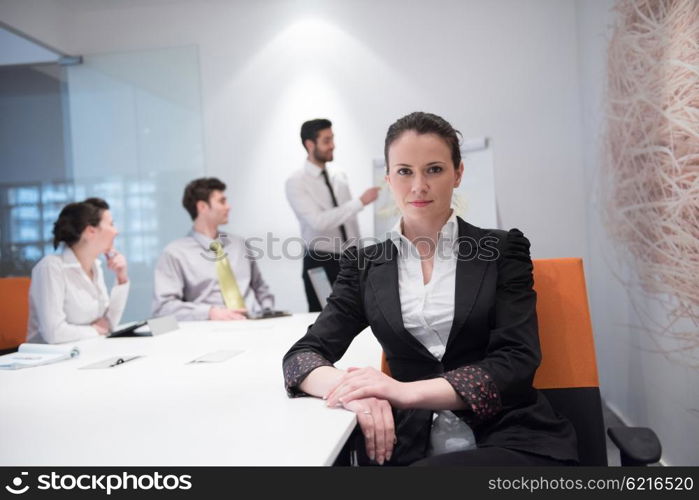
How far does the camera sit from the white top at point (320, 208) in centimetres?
422

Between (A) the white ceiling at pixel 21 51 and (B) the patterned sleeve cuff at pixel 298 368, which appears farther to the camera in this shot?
(A) the white ceiling at pixel 21 51

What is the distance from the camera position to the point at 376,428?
3.86 ft

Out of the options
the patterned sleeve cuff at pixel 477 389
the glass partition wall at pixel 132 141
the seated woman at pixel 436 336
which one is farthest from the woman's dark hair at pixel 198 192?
the patterned sleeve cuff at pixel 477 389

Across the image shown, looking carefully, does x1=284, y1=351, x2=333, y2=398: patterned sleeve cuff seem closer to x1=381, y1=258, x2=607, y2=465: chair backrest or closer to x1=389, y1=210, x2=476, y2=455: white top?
x1=389, y1=210, x2=476, y2=455: white top

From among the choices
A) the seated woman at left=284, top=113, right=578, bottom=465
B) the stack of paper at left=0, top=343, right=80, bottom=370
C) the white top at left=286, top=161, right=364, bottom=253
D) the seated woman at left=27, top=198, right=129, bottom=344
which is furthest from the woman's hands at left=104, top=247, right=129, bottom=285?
the seated woman at left=284, top=113, right=578, bottom=465

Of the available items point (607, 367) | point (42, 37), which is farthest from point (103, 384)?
point (42, 37)

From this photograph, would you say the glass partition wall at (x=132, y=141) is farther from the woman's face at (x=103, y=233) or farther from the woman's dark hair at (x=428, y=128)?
the woman's dark hair at (x=428, y=128)

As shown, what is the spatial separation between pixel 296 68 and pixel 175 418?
163 inches

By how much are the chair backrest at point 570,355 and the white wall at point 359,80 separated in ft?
10.2

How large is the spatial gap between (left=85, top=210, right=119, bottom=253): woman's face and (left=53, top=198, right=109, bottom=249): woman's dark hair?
22 millimetres

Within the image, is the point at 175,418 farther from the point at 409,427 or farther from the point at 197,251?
the point at 197,251

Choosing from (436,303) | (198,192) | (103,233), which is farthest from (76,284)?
(436,303)

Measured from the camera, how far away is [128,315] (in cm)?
511

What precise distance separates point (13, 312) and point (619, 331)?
325 centimetres
